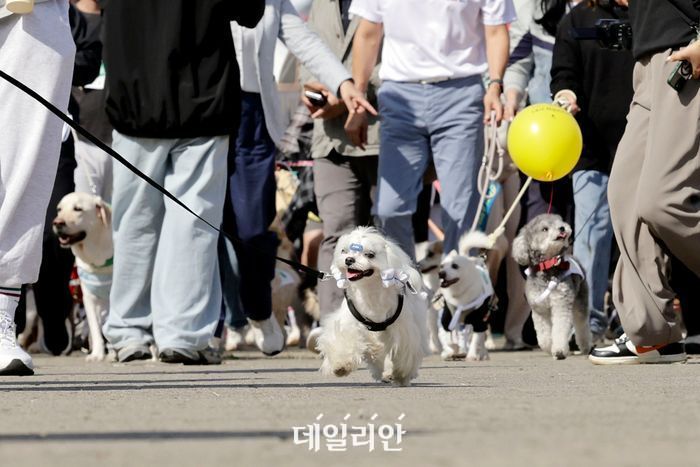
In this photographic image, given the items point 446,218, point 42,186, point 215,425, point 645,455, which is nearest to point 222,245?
point 446,218

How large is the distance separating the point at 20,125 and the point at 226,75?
197cm

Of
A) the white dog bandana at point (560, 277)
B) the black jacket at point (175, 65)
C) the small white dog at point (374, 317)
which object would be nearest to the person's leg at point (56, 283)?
the black jacket at point (175, 65)

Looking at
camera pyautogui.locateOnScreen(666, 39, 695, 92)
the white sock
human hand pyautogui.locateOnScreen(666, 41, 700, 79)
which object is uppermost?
human hand pyautogui.locateOnScreen(666, 41, 700, 79)

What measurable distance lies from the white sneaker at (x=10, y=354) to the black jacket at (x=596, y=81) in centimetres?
468

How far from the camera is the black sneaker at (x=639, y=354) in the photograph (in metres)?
7.86

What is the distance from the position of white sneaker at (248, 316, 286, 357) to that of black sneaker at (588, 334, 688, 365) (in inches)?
117

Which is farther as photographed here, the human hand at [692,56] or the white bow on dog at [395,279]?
the human hand at [692,56]

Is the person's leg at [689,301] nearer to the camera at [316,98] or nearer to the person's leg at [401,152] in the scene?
the person's leg at [401,152]

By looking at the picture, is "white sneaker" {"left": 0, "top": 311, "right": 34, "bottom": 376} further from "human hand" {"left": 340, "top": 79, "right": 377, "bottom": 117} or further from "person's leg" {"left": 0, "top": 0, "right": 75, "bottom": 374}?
"human hand" {"left": 340, "top": 79, "right": 377, "bottom": 117}

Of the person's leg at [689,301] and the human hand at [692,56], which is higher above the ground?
the human hand at [692,56]

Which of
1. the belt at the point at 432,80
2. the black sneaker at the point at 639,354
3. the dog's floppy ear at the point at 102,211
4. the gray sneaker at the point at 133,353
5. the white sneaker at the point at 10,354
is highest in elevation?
the belt at the point at 432,80

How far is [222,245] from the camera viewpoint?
10367 mm

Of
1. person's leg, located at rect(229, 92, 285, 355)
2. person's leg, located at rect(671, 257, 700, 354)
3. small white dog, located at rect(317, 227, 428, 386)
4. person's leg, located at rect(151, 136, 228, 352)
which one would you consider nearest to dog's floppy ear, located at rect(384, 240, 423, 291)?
small white dog, located at rect(317, 227, 428, 386)

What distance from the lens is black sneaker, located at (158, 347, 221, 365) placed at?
27.1ft
